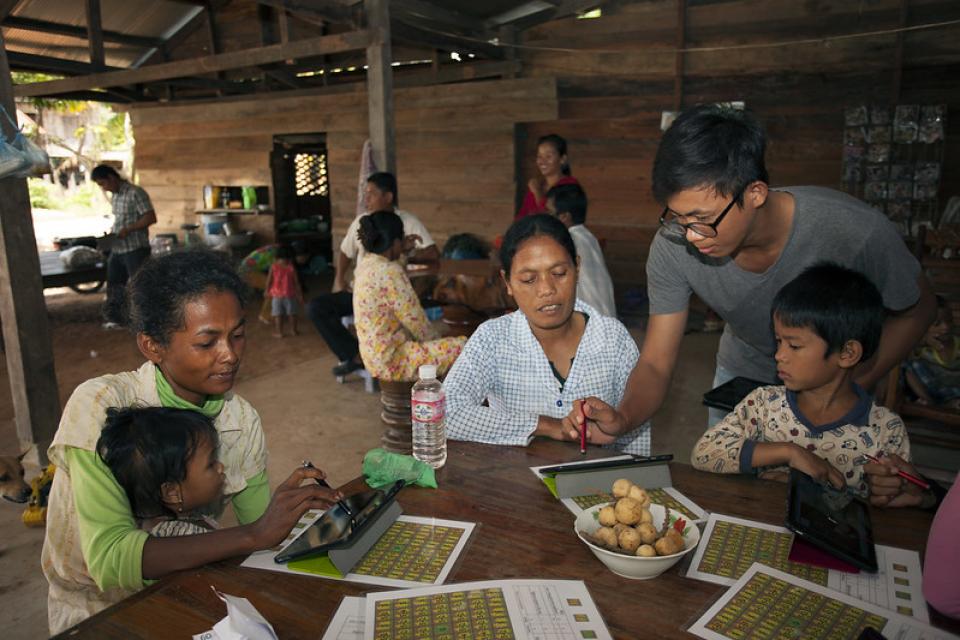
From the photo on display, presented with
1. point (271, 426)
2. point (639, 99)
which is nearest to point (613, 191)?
point (639, 99)

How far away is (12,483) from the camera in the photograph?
3.17m

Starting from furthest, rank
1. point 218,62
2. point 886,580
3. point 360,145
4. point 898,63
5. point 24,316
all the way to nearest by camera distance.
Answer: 1. point 360,145
2. point 218,62
3. point 898,63
4. point 24,316
5. point 886,580

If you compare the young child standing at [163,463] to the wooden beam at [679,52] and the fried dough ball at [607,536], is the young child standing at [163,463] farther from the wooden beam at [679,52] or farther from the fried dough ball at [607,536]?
the wooden beam at [679,52]

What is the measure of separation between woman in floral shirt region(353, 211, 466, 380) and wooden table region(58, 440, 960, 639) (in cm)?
188

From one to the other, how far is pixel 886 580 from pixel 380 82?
4.86 meters

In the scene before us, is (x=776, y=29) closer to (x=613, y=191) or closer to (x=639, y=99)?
(x=639, y=99)

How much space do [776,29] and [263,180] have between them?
24.4ft

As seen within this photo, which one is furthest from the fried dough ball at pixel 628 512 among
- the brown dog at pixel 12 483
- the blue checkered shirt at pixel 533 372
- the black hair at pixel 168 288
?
the brown dog at pixel 12 483

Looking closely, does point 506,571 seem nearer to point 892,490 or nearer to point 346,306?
point 892,490

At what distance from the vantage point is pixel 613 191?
7.64 meters

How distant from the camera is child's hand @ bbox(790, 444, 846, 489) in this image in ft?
5.25

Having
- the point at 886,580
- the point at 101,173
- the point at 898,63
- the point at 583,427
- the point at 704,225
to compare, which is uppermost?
the point at 898,63

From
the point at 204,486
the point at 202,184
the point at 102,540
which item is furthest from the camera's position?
the point at 202,184

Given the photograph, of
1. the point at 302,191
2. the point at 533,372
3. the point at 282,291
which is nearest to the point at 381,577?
the point at 533,372
